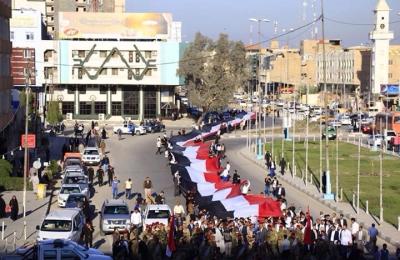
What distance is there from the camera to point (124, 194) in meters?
38.0

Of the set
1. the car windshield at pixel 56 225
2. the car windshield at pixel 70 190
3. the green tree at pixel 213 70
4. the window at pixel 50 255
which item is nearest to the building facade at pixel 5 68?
the car windshield at pixel 70 190

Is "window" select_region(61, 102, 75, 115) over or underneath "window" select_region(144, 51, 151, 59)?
underneath

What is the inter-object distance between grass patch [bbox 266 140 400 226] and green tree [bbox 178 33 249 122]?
68.2 feet

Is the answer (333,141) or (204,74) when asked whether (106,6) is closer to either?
(204,74)

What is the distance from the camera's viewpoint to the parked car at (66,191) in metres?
33.0

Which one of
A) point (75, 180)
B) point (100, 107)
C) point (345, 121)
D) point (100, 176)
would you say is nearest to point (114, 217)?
point (75, 180)

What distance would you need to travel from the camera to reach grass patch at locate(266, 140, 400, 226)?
35.2 metres

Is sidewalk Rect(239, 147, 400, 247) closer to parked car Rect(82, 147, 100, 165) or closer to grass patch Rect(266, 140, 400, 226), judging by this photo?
grass patch Rect(266, 140, 400, 226)

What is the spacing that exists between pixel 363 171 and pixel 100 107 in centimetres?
4864

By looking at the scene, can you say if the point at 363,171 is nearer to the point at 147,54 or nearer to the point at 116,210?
the point at 116,210

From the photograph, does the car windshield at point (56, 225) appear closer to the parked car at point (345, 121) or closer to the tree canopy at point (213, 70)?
the tree canopy at point (213, 70)

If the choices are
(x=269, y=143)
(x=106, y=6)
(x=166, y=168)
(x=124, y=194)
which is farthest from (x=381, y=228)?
(x=106, y=6)

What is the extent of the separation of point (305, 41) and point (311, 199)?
144 meters

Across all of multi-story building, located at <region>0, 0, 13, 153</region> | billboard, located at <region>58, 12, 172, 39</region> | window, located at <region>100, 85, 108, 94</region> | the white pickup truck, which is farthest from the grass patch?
billboard, located at <region>58, 12, 172, 39</region>
